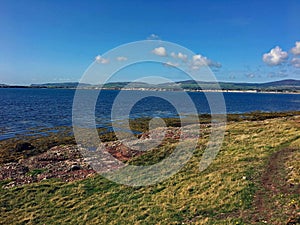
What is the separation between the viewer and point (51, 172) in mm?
23000

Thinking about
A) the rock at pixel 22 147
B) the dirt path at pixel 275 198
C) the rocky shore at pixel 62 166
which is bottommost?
the rock at pixel 22 147

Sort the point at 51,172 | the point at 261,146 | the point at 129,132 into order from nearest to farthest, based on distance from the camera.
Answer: the point at 261,146
the point at 51,172
the point at 129,132

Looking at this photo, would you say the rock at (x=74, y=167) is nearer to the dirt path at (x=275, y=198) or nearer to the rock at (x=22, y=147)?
the dirt path at (x=275, y=198)

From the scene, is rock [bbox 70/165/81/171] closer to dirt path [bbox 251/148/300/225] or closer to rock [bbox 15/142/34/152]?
dirt path [bbox 251/148/300/225]

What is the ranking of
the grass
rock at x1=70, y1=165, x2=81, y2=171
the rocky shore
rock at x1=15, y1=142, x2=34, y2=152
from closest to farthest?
1. the grass
2. the rocky shore
3. rock at x1=70, y1=165, x2=81, y2=171
4. rock at x1=15, y1=142, x2=34, y2=152

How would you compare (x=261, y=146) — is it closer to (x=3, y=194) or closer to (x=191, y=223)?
(x=191, y=223)

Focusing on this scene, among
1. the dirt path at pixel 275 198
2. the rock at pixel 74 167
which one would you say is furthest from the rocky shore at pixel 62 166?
the dirt path at pixel 275 198

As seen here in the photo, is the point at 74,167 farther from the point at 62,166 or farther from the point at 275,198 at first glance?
the point at 275,198

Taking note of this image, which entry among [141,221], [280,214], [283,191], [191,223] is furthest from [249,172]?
[141,221]

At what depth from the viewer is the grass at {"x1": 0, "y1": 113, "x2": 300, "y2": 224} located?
12.7m

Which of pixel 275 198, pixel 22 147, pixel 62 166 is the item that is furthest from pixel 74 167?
pixel 22 147

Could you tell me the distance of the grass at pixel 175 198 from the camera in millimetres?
12719

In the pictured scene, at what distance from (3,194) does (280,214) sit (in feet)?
57.6

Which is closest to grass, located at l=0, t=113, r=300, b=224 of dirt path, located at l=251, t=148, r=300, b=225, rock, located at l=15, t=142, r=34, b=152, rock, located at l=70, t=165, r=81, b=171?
dirt path, located at l=251, t=148, r=300, b=225
